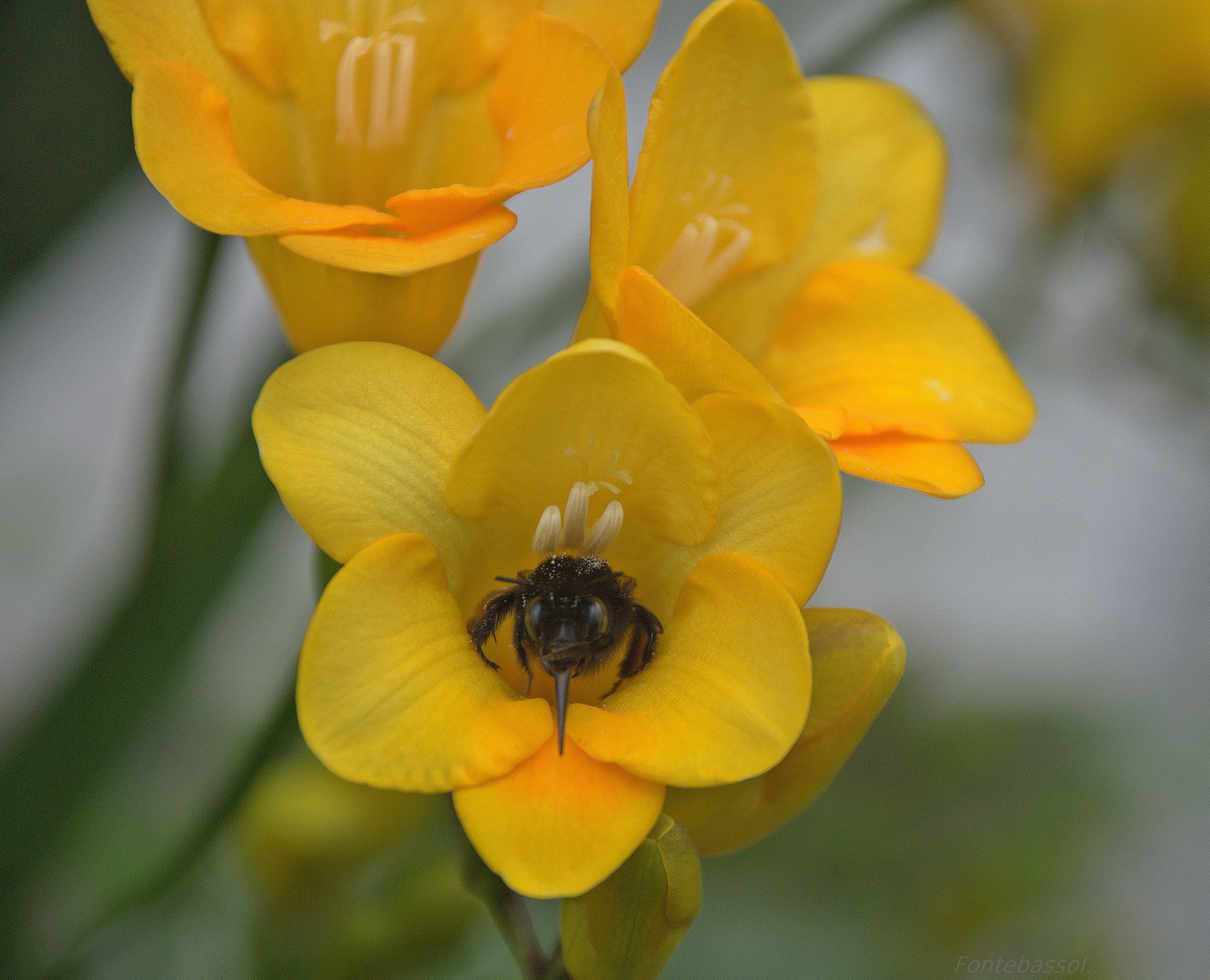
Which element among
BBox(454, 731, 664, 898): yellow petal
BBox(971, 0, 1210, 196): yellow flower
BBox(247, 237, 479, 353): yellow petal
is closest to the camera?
BBox(454, 731, 664, 898): yellow petal

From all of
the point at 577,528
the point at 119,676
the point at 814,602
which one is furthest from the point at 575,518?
the point at 814,602

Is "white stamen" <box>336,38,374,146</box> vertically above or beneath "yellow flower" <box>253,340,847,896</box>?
above

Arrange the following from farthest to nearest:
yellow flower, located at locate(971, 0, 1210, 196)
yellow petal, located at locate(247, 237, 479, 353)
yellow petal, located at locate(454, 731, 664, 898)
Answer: yellow flower, located at locate(971, 0, 1210, 196) < yellow petal, located at locate(247, 237, 479, 353) < yellow petal, located at locate(454, 731, 664, 898)

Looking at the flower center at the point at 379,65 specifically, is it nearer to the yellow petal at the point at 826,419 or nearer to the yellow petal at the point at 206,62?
the yellow petal at the point at 206,62

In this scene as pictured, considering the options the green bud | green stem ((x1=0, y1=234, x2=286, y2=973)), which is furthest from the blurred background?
the green bud

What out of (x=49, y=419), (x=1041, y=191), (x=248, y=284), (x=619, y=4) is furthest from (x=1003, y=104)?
(x=49, y=419)

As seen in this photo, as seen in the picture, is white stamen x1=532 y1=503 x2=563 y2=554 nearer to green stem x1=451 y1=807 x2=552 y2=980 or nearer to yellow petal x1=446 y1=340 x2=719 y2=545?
yellow petal x1=446 y1=340 x2=719 y2=545

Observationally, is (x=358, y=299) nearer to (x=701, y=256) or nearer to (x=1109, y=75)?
(x=701, y=256)
